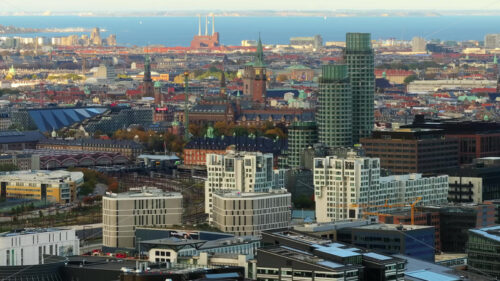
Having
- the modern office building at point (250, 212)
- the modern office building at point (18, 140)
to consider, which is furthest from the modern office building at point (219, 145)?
the modern office building at point (250, 212)

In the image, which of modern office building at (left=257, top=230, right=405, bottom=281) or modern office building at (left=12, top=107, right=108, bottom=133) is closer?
modern office building at (left=257, top=230, right=405, bottom=281)

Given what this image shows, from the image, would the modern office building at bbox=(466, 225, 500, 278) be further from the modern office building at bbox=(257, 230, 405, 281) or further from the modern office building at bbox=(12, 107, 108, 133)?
the modern office building at bbox=(12, 107, 108, 133)

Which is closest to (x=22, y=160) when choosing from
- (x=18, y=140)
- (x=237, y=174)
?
(x=18, y=140)

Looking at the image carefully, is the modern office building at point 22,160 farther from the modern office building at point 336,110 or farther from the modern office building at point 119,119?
the modern office building at point 119,119

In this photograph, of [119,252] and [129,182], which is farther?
[129,182]

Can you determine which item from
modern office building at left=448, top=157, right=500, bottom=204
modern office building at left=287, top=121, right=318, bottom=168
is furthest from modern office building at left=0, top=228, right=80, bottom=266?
modern office building at left=287, top=121, right=318, bottom=168

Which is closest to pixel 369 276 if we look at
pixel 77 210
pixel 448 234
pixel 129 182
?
pixel 448 234

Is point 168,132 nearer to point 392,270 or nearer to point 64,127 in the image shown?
point 64,127
